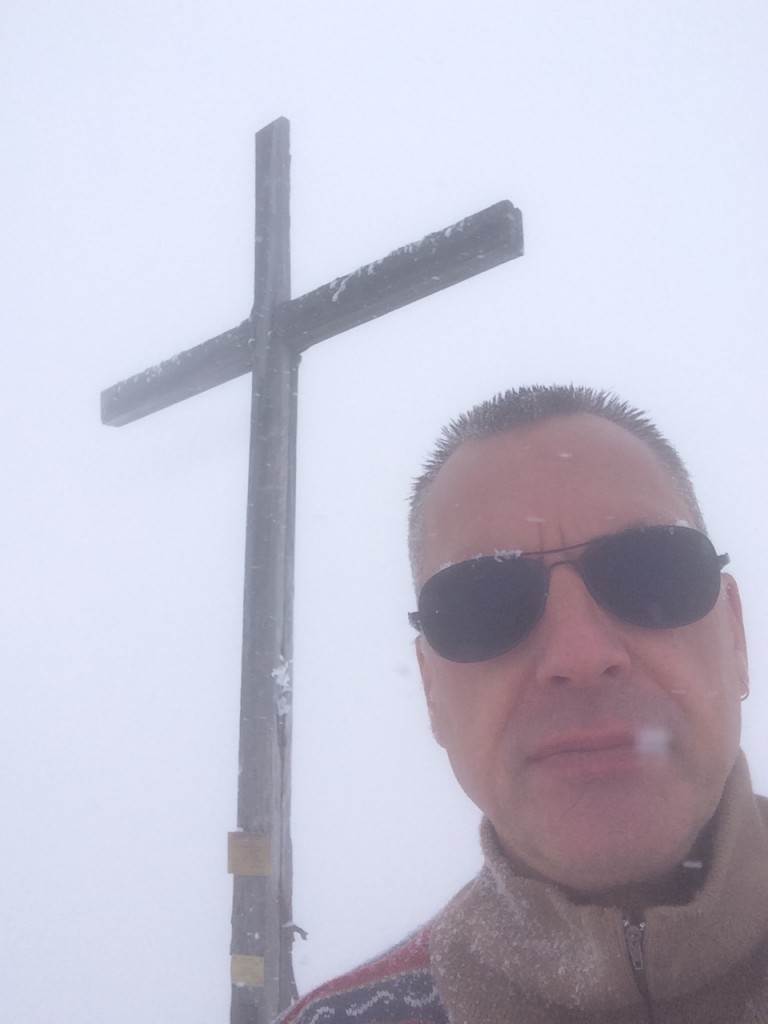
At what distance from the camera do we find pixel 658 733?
4.32ft

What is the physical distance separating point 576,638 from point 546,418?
24.2 inches

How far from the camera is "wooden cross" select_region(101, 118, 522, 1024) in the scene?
2.65 meters

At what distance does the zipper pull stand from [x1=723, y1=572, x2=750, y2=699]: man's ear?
63cm

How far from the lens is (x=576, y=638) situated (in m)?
1.41

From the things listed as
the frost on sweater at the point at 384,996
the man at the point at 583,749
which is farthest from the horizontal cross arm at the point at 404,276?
the frost on sweater at the point at 384,996

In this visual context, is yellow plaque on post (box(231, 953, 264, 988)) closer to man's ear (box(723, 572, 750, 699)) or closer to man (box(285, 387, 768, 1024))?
man (box(285, 387, 768, 1024))

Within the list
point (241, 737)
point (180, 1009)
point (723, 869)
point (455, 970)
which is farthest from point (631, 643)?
point (180, 1009)

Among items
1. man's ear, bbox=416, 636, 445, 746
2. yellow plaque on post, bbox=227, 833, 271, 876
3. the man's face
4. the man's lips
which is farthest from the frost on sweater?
yellow plaque on post, bbox=227, 833, 271, 876

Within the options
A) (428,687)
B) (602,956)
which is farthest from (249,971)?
(602,956)

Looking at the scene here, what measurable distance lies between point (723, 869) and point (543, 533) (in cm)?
71

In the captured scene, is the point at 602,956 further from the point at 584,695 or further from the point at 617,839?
the point at 584,695

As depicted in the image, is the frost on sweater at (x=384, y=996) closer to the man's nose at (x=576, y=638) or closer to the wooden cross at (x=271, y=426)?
the man's nose at (x=576, y=638)

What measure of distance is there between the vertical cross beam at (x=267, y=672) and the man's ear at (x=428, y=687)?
1.08 meters

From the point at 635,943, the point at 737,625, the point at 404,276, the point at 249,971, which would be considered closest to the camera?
the point at 635,943
